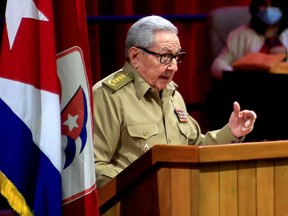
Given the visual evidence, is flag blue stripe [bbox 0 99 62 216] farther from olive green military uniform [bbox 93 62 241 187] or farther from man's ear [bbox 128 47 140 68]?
man's ear [bbox 128 47 140 68]

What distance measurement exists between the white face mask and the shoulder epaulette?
203 centimetres

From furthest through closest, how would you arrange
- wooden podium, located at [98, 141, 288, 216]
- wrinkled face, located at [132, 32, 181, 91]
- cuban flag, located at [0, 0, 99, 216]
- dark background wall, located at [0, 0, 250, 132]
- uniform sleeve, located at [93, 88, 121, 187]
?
dark background wall, located at [0, 0, 250, 132] → wrinkled face, located at [132, 32, 181, 91] → uniform sleeve, located at [93, 88, 121, 187] → wooden podium, located at [98, 141, 288, 216] → cuban flag, located at [0, 0, 99, 216]

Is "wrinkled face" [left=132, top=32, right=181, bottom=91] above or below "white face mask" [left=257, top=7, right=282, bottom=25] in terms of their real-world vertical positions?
above

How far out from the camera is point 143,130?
319cm

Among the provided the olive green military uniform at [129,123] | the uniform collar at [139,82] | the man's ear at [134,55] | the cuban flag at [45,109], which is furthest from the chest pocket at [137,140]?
the cuban flag at [45,109]

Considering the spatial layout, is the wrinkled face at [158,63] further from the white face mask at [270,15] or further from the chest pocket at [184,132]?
the white face mask at [270,15]

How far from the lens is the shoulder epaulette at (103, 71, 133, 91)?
3236mm

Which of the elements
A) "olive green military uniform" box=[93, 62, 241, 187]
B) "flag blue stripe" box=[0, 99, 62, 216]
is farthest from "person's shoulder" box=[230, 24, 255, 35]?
"flag blue stripe" box=[0, 99, 62, 216]

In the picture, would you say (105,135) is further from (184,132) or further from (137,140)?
(184,132)

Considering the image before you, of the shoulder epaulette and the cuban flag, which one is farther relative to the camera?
the shoulder epaulette

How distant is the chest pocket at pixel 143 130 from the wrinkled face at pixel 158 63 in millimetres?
154

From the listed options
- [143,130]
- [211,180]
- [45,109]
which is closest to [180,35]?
[143,130]

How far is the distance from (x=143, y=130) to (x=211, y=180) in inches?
20.3

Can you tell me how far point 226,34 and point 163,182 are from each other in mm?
2515
